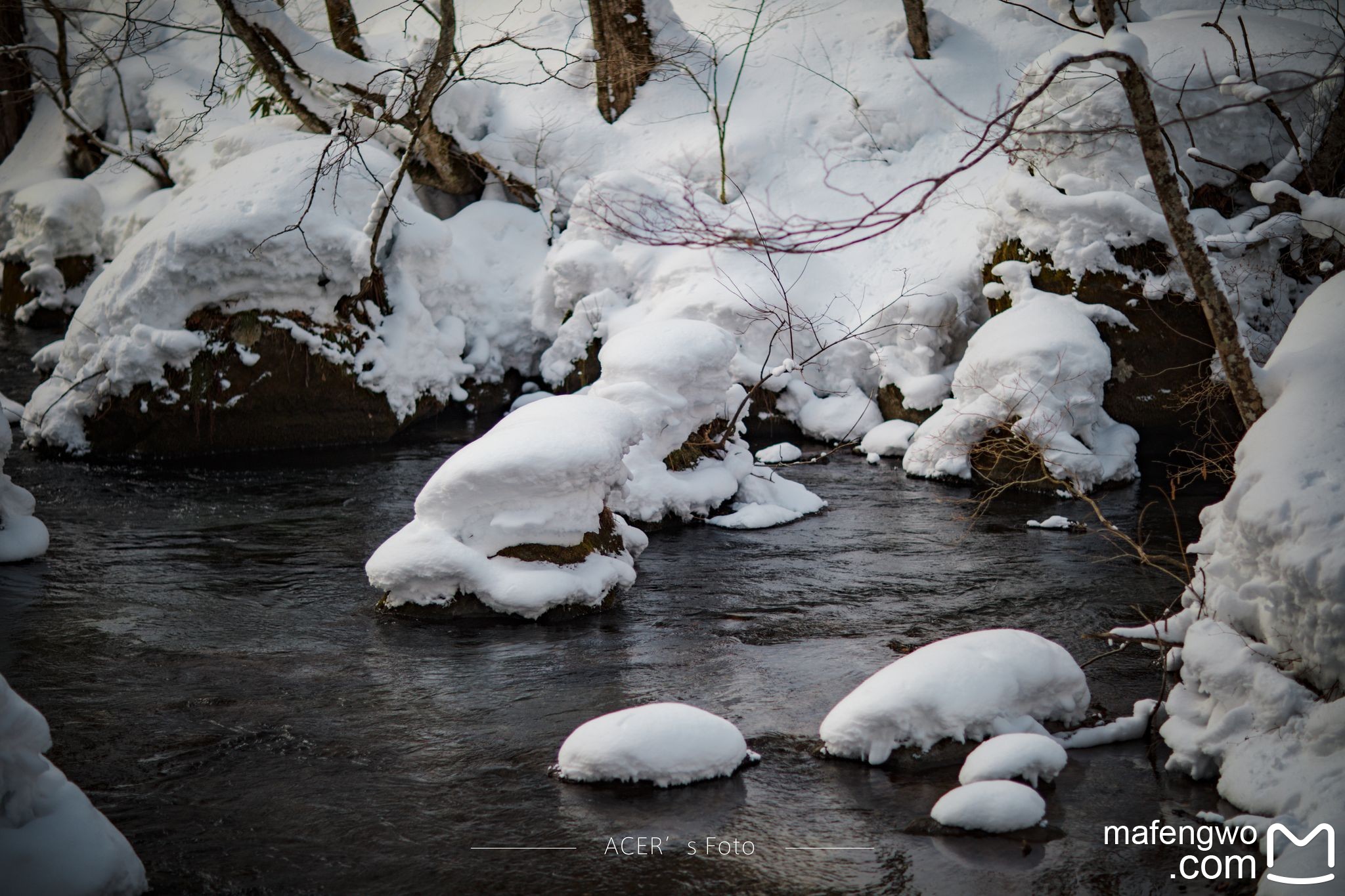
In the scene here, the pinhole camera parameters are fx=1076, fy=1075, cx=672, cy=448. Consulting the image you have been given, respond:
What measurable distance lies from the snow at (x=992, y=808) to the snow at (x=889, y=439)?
8.60m

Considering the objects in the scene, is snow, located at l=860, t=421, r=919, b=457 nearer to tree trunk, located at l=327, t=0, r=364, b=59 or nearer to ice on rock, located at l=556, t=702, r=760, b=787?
ice on rock, located at l=556, t=702, r=760, b=787

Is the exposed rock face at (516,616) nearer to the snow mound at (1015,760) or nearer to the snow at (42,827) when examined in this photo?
the snow mound at (1015,760)

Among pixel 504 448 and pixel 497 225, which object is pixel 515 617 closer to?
pixel 504 448

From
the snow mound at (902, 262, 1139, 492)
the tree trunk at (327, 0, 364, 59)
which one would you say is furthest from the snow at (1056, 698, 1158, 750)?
the tree trunk at (327, 0, 364, 59)

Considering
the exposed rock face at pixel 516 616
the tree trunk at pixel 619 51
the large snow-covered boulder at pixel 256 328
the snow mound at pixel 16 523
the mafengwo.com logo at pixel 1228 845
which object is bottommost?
the mafengwo.com logo at pixel 1228 845

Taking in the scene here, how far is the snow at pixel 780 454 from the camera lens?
1259 cm

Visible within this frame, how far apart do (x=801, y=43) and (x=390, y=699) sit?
15.8 meters

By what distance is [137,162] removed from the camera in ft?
54.4

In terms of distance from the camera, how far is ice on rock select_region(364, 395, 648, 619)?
747 cm

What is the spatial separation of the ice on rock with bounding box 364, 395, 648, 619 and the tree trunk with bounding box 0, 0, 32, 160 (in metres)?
15.5

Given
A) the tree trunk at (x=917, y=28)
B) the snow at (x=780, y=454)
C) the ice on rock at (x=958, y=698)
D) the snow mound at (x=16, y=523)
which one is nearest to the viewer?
the ice on rock at (x=958, y=698)

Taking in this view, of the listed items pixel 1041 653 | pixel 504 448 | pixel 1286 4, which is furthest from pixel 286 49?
pixel 1286 4

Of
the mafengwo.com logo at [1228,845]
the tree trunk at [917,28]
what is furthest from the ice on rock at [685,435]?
the tree trunk at [917,28]

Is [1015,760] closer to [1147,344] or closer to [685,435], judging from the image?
[685,435]
